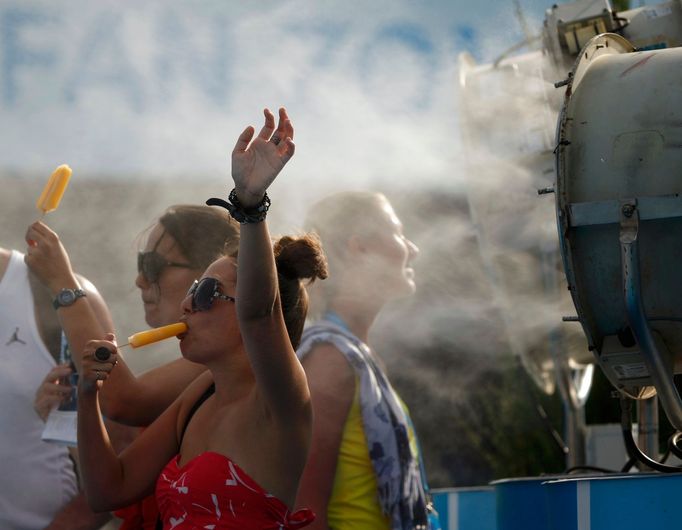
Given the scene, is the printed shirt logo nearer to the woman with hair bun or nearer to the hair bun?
the woman with hair bun

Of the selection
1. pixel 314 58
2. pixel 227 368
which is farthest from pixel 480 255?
pixel 227 368

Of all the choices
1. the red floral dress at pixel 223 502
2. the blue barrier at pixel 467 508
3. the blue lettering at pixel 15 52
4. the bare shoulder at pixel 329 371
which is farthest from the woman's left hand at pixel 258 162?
the blue lettering at pixel 15 52

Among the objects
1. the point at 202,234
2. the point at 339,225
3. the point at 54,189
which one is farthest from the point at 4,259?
the point at 339,225

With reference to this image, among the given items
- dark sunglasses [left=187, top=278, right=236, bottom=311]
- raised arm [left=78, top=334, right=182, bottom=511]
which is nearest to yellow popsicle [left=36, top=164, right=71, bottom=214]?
raised arm [left=78, top=334, right=182, bottom=511]

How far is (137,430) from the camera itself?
2949 millimetres

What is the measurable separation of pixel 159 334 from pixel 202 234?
2.05 ft

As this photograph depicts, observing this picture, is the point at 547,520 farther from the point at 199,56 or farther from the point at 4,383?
the point at 199,56

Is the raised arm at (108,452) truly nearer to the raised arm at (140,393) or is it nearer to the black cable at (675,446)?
the raised arm at (140,393)

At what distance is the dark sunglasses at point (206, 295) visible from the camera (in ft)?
7.09

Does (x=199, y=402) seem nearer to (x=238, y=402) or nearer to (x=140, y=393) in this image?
(x=238, y=402)

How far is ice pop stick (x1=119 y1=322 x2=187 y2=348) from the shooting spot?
2.15 m

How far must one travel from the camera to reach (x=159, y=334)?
219cm

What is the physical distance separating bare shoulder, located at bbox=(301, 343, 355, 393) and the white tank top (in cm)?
75

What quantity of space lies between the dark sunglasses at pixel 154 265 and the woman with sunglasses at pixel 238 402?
18.5 inches
